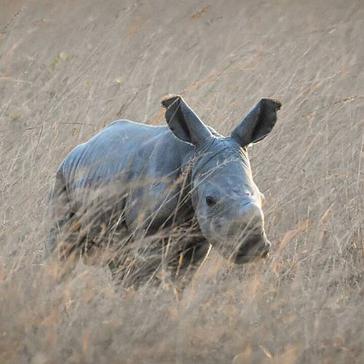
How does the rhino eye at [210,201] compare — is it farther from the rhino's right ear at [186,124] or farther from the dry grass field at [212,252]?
the rhino's right ear at [186,124]

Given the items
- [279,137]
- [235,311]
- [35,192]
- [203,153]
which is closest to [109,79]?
[279,137]

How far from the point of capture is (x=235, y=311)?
3729 millimetres

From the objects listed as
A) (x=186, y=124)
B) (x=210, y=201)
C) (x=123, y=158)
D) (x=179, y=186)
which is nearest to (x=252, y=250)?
(x=210, y=201)

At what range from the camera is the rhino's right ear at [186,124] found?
446 cm

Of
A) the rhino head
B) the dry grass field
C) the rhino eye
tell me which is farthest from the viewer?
the rhino eye

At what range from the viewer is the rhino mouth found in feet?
13.0

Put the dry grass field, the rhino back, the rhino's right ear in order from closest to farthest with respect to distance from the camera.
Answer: the dry grass field, the rhino's right ear, the rhino back

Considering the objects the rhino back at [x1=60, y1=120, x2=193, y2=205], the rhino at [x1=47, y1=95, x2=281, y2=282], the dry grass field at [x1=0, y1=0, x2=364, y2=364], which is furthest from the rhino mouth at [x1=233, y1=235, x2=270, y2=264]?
the rhino back at [x1=60, y1=120, x2=193, y2=205]

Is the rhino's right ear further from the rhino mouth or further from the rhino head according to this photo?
the rhino mouth

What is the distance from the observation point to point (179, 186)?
446 cm

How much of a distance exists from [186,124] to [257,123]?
37 centimetres

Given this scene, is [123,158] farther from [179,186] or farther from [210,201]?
[210,201]

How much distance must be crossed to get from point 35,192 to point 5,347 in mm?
1999

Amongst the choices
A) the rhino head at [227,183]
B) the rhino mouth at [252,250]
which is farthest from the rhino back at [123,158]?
the rhino mouth at [252,250]
